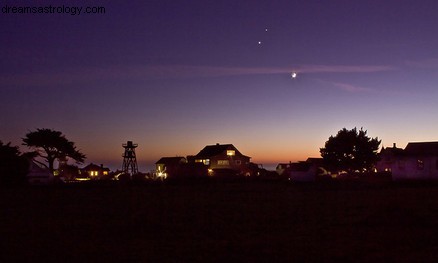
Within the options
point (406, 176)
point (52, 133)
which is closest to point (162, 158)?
point (52, 133)

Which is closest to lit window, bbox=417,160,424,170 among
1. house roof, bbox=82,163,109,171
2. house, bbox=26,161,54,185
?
house, bbox=26,161,54,185

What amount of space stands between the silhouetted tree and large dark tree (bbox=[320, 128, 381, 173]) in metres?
59.7

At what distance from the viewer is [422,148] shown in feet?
213

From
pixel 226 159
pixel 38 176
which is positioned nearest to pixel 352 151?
pixel 226 159

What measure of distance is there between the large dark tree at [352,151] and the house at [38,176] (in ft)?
176

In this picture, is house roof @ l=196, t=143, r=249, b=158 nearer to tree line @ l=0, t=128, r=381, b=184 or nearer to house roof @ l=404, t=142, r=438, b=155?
tree line @ l=0, t=128, r=381, b=184

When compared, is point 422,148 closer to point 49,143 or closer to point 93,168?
point 49,143

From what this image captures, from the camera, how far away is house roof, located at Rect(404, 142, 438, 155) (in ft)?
206

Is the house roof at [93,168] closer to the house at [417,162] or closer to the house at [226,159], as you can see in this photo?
the house at [226,159]

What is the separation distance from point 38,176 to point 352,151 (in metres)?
57.8

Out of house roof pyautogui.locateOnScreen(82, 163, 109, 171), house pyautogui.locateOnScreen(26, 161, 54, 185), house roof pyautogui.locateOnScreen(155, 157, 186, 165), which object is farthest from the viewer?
house roof pyautogui.locateOnScreen(82, 163, 109, 171)

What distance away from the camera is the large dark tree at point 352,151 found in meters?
94.4

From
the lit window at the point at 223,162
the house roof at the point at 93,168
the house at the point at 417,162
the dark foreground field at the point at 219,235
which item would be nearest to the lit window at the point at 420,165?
the house at the point at 417,162

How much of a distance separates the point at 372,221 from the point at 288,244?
4.95 meters
